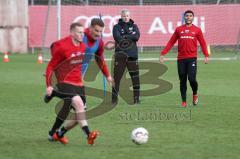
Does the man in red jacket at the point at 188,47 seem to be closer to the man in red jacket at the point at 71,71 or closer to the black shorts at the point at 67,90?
the man in red jacket at the point at 71,71

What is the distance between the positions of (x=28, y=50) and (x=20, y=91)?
18.6 m

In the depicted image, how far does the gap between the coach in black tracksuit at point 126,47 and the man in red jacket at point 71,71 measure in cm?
551

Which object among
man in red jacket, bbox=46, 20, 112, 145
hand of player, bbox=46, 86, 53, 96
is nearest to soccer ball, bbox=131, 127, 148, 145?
man in red jacket, bbox=46, 20, 112, 145

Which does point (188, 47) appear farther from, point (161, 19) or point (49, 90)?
point (161, 19)

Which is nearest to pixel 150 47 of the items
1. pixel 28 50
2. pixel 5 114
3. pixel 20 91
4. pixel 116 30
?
pixel 28 50

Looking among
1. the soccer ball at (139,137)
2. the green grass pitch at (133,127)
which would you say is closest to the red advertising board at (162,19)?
the green grass pitch at (133,127)

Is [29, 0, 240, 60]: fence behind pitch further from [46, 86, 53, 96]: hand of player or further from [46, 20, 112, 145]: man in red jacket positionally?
[46, 86, 53, 96]: hand of player

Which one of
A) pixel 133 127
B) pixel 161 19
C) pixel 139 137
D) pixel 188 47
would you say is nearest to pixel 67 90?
pixel 139 137

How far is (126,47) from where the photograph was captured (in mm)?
16172

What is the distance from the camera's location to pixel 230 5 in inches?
1335

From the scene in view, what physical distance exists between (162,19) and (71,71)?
24317 mm

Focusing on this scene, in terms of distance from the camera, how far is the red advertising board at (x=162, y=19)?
3353cm

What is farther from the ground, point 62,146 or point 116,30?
point 116,30

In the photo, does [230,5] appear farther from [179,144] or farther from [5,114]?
[179,144]
